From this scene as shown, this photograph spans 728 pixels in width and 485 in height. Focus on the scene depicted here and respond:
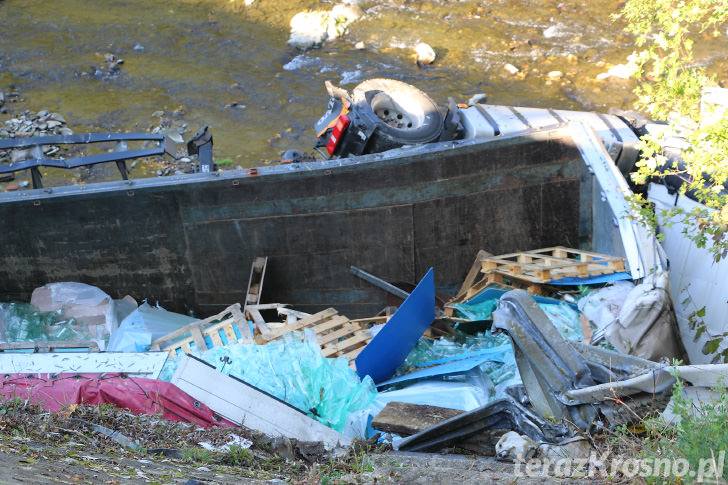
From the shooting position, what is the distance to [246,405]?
468cm

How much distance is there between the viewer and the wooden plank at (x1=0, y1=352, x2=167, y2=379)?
197 inches

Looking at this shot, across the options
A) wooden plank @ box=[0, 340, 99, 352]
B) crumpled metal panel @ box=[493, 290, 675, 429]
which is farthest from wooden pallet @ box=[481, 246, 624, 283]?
wooden plank @ box=[0, 340, 99, 352]

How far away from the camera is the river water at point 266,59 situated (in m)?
10.8

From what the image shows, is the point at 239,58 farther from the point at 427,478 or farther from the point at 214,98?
the point at 427,478

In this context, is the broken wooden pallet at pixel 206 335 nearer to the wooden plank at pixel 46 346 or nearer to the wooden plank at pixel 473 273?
the wooden plank at pixel 46 346

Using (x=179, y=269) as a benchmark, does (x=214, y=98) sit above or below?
above

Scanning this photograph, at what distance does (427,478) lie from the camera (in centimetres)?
324

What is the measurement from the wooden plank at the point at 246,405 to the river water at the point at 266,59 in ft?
17.2

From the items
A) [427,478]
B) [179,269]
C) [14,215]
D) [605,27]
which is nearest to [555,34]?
[605,27]

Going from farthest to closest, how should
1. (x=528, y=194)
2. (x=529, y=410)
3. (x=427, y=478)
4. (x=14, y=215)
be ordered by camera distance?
(x=528, y=194) → (x=14, y=215) → (x=529, y=410) → (x=427, y=478)

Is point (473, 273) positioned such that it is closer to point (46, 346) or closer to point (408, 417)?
point (408, 417)

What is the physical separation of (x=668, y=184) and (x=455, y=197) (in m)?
2.08

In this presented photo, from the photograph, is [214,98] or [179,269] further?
[214,98]

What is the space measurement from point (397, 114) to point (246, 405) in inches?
161
